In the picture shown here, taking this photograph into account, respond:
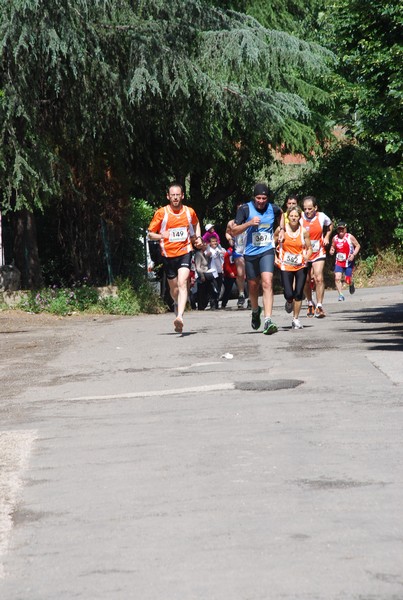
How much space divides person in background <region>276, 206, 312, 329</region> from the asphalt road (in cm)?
398

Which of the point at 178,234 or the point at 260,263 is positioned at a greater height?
the point at 178,234

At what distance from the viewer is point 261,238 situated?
15945mm

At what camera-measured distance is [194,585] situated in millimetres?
4836

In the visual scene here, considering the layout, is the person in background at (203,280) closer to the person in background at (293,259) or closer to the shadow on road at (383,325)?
the shadow on road at (383,325)

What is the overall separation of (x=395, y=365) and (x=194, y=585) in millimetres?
6871

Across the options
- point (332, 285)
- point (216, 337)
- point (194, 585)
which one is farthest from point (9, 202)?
point (194, 585)

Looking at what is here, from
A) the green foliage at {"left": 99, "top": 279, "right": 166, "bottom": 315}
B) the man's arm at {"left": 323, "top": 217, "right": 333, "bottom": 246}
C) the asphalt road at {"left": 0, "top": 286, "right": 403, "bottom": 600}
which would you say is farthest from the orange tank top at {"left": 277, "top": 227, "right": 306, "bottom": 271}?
the green foliage at {"left": 99, "top": 279, "right": 166, "bottom": 315}

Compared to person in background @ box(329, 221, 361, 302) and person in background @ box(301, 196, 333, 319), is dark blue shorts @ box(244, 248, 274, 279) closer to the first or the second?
person in background @ box(301, 196, 333, 319)

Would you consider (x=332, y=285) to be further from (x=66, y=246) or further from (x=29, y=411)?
(x=29, y=411)

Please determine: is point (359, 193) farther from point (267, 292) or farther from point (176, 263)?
point (267, 292)

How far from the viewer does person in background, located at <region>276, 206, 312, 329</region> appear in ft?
56.1

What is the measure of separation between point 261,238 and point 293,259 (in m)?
1.32

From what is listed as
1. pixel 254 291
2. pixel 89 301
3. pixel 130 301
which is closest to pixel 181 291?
pixel 254 291

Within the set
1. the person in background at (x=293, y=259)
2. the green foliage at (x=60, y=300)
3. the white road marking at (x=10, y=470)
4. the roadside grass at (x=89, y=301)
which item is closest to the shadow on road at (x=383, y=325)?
the person in background at (x=293, y=259)
